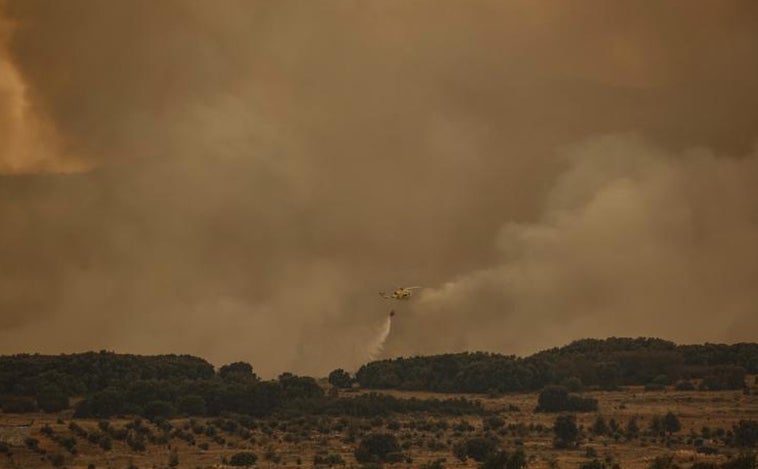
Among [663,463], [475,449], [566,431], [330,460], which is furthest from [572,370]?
[663,463]

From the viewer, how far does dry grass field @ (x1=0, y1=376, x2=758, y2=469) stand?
376 ft

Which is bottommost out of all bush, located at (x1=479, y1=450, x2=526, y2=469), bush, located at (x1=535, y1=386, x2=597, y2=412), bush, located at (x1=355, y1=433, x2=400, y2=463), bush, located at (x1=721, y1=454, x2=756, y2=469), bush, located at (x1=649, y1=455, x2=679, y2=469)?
bush, located at (x1=721, y1=454, x2=756, y2=469)

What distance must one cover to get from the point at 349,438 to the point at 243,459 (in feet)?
66.2

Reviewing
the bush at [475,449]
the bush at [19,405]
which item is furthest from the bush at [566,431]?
the bush at [19,405]

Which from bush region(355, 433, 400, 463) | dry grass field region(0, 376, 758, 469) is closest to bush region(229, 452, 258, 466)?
dry grass field region(0, 376, 758, 469)

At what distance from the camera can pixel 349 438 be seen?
12975cm

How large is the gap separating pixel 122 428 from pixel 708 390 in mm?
74845

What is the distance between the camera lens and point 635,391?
16012cm

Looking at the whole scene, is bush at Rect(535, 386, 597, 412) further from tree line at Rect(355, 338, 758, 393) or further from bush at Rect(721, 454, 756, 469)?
bush at Rect(721, 454, 756, 469)

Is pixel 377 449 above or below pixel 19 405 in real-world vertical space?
below

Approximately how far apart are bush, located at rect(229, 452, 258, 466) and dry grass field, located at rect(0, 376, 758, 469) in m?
0.86

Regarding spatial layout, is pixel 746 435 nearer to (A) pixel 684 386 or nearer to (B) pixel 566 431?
(B) pixel 566 431

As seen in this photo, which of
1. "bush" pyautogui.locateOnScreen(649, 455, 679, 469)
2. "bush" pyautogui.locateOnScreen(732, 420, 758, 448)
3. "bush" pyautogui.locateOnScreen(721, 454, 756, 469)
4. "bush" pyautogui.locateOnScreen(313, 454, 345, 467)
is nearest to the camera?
"bush" pyautogui.locateOnScreen(721, 454, 756, 469)

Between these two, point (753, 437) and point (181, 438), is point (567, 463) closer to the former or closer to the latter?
point (753, 437)
